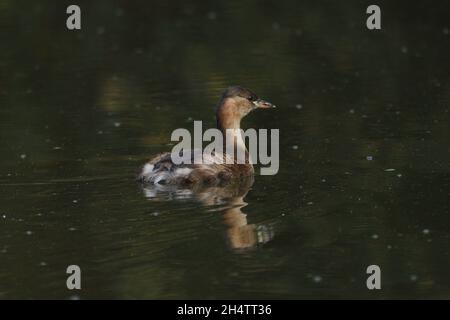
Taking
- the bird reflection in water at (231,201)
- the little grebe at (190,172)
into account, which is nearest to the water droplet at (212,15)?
the little grebe at (190,172)

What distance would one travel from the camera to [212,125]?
46.0 ft

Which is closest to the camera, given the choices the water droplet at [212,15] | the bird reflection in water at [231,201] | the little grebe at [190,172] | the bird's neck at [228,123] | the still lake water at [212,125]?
the still lake water at [212,125]

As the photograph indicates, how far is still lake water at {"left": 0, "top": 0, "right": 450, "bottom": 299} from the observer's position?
8.80m

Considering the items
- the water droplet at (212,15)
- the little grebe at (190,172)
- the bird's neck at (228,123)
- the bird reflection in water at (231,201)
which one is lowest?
the bird reflection in water at (231,201)

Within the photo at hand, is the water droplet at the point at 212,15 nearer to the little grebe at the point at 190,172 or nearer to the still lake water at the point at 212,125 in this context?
the still lake water at the point at 212,125

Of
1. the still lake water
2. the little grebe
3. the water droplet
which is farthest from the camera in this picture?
the water droplet

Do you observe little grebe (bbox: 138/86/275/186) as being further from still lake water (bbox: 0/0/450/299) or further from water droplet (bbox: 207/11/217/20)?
water droplet (bbox: 207/11/217/20)

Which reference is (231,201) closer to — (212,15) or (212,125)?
(212,125)

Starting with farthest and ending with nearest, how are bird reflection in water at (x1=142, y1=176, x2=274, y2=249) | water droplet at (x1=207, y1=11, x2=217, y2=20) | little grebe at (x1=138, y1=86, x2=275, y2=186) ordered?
water droplet at (x1=207, y1=11, x2=217, y2=20), little grebe at (x1=138, y1=86, x2=275, y2=186), bird reflection in water at (x1=142, y1=176, x2=274, y2=249)

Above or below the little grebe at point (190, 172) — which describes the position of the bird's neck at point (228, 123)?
above

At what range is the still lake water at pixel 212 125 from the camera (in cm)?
880

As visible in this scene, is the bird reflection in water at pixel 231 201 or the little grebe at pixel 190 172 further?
the little grebe at pixel 190 172

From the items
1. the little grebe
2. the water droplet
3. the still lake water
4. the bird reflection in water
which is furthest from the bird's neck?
the water droplet

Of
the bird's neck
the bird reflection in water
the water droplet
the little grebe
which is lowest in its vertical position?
the bird reflection in water
